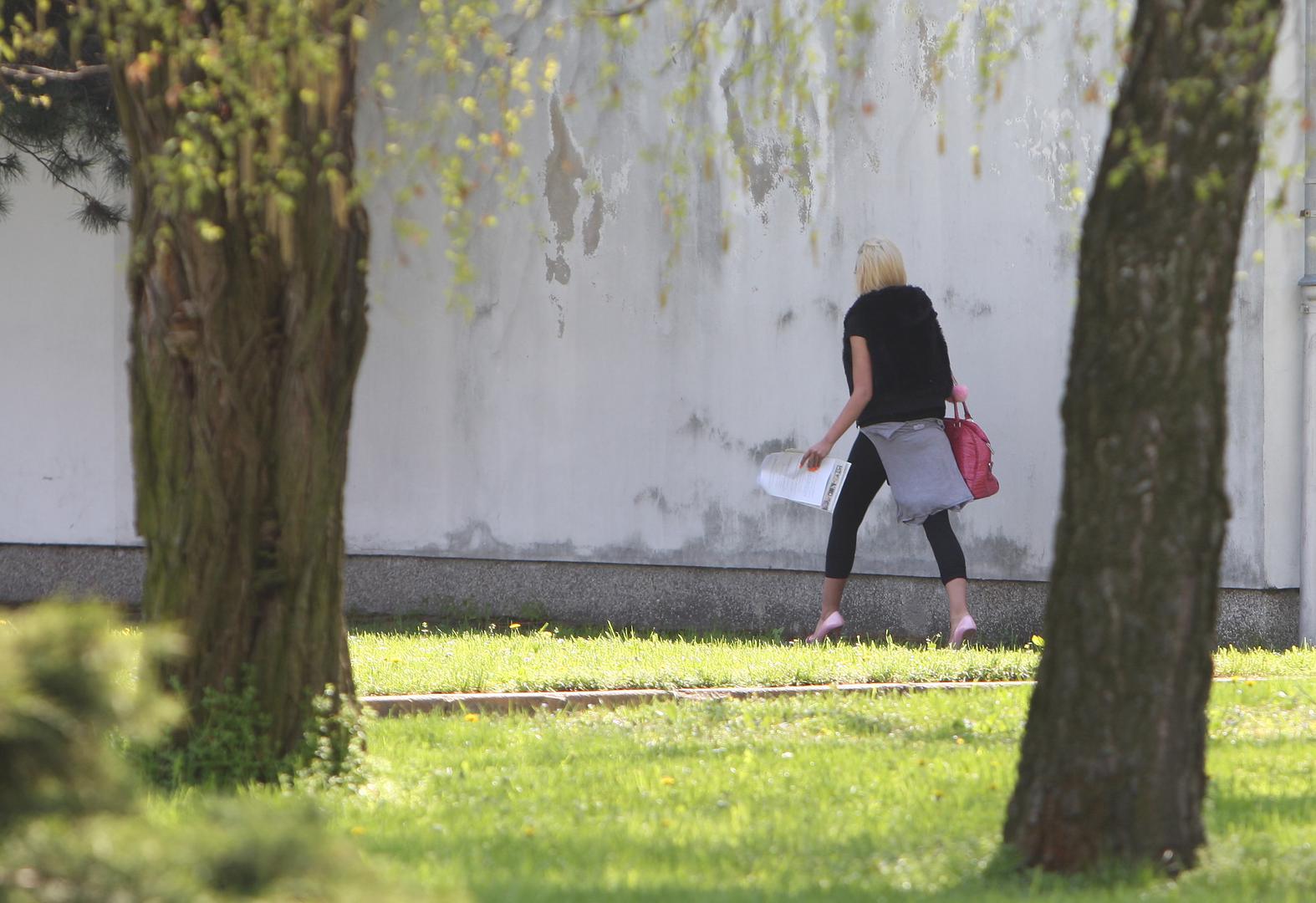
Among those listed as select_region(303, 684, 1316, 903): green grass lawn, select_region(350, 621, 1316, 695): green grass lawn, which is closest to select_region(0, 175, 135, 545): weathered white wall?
select_region(350, 621, 1316, 695): green grass lawn

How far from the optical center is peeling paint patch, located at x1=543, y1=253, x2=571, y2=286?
1130cm

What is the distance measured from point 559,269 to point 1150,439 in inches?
307

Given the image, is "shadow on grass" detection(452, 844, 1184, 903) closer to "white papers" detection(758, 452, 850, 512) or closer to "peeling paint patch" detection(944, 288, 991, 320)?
"white papers" detection(758, 452, 850, 512)

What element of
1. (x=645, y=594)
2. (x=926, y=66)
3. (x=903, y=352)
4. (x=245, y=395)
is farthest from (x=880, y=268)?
(x=245, y=395)

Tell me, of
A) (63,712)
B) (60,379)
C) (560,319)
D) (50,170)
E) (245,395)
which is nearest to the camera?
(63,712)

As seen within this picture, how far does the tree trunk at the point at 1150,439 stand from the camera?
3.78 meters

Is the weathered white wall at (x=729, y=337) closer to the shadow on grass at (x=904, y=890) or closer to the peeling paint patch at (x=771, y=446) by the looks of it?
the peeling paint patch at (x=771, y=446)

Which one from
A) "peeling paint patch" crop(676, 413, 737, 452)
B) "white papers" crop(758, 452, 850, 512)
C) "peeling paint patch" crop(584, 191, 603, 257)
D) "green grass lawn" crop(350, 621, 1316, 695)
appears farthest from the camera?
"peeling paint patch" crop(584, 191, 603, 257)

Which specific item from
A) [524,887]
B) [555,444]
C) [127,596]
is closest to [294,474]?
[524,887]

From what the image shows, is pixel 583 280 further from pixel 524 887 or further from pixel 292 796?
pixel 524 887

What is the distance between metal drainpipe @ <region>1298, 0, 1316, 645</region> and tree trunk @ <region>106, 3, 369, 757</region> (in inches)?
215

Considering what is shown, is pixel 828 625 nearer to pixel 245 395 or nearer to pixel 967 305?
pixel 967 305

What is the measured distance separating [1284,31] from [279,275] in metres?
5.80

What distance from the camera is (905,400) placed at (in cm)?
844
